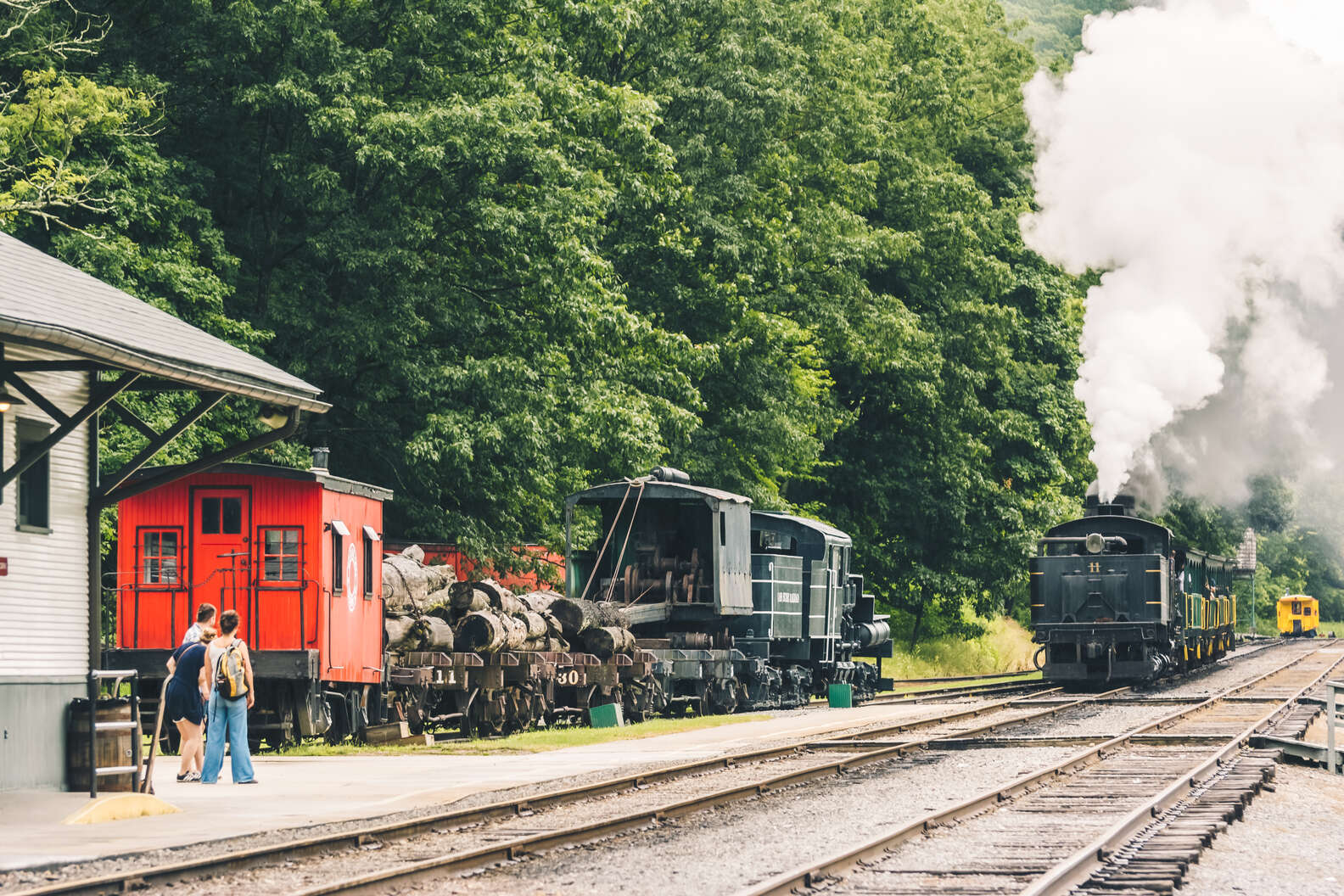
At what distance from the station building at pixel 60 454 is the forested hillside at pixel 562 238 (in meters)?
10.0

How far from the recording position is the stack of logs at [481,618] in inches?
912

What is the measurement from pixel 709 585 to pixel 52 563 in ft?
50.2

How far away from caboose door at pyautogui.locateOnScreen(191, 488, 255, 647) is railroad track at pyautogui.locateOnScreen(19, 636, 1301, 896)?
249 inches

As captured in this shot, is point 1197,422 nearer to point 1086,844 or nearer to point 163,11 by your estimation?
point 163,11

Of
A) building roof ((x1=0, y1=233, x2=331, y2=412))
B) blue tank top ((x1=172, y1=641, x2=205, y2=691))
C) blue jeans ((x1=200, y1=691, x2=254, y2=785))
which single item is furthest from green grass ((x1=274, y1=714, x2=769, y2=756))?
building roof ((x1=0, y1=233, x2=331, y2=412))

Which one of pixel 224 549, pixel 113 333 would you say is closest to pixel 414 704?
pixel 224 549

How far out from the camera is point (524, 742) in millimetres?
22141

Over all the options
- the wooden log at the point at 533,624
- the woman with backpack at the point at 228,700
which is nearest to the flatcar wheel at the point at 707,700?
the wooden log at the point at 533,624

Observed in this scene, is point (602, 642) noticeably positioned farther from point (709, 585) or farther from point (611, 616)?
point (709, 585)

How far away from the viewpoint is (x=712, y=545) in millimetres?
28031

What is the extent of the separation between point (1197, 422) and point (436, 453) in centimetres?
1894

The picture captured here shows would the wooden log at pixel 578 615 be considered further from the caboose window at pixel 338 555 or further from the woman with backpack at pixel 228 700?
the woman with backpack at pixel 228 700

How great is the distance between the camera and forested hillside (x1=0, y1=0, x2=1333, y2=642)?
29500 mm

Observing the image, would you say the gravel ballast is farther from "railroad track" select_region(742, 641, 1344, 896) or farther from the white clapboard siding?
the white clapboard siding
